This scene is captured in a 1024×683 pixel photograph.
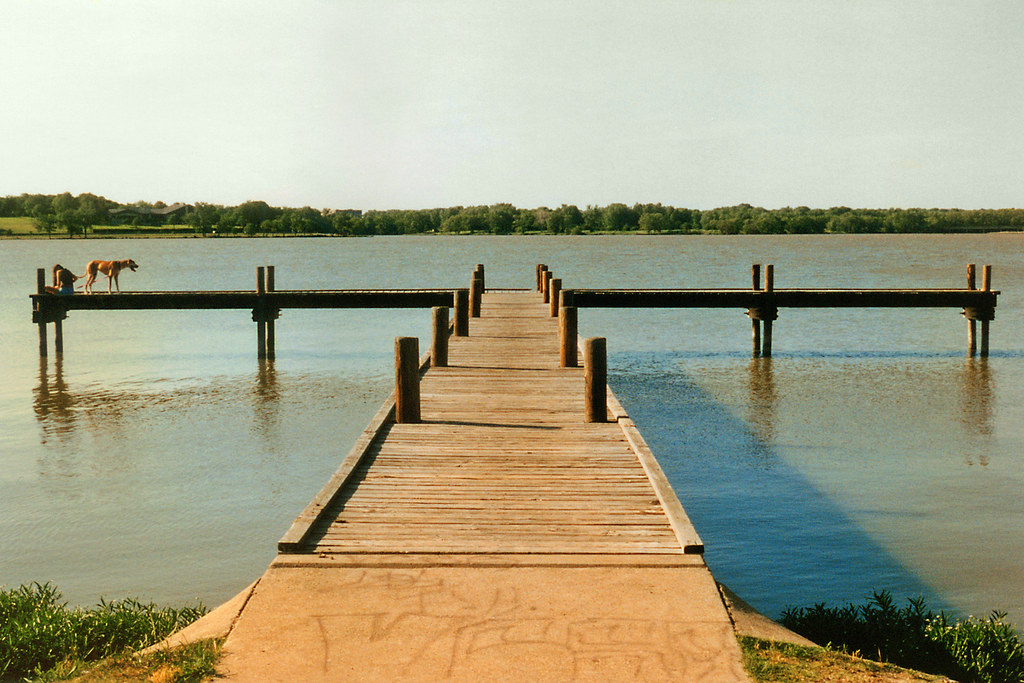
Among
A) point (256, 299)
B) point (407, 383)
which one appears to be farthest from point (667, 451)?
point (256, 299)

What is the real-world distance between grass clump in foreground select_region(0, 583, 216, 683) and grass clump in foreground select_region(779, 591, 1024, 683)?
17.4ft

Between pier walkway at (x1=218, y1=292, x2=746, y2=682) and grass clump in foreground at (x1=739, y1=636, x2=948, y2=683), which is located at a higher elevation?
pier walkway at (x1=218, y1=292, x2=746, y2=682)

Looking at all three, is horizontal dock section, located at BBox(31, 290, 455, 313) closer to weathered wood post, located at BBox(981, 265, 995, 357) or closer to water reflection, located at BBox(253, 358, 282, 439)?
water reflection, located at BBox(253, 358, 282, 439)

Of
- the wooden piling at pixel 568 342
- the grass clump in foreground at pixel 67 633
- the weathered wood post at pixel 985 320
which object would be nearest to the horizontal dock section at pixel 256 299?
the wooden piling at pixel 568 342

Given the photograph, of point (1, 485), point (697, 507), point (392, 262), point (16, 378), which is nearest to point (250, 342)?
point (16, 378)

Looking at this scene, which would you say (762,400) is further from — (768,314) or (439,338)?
(439,338)

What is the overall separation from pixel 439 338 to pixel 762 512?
5.06 m

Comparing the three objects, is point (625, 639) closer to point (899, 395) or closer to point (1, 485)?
point (1, 485)

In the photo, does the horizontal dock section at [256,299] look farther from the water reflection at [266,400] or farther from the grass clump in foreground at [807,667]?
the grass clump in foreground at [807,667]

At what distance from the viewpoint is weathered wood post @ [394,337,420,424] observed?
9953 mm

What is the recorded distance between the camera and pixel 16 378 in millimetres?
27453

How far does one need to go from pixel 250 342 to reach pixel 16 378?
10.8m

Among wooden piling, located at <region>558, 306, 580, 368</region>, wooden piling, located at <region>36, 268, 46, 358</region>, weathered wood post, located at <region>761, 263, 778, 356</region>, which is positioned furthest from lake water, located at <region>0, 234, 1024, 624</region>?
wooden piling, located at <region>558, 306, 580, 368</region>

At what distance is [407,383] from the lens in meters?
9.98
